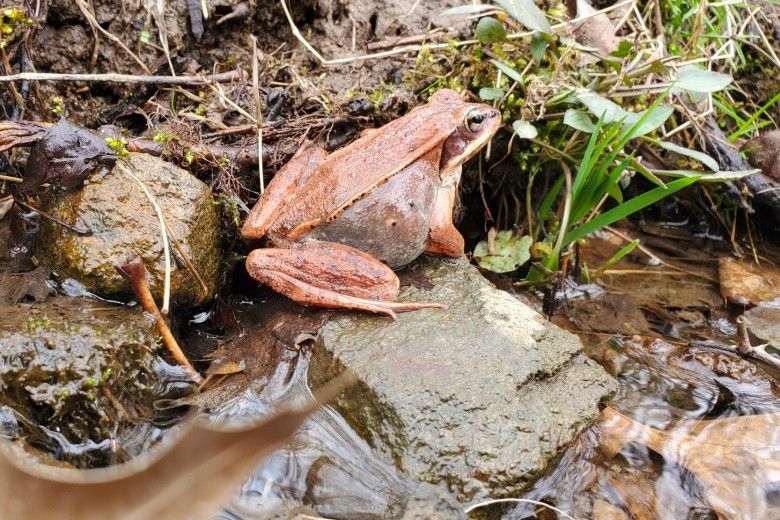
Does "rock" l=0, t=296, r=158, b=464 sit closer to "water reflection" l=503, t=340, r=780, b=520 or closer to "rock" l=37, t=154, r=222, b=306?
"rock" l=37, t=154, r=222, b=306

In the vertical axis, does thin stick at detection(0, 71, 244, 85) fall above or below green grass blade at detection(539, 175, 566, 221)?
above

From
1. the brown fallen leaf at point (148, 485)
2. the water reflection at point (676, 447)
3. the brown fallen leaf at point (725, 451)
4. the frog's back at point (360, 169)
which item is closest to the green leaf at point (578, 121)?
the frog's back at point (360, 169)

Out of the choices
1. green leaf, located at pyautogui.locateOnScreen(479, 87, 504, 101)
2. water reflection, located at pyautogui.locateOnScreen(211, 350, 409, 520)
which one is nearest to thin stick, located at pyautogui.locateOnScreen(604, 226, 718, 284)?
green leaf, located at pyautogui.locateOnScreen(479, 87, 504, 101)

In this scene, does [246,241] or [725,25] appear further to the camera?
[725,25]

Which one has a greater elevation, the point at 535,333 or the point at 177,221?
the point at 177,221

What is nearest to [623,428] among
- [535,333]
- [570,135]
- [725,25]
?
[535,333]

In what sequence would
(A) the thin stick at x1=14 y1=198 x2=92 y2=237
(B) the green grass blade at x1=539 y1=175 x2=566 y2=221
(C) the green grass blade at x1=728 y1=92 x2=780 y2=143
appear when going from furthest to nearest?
(C) the green grass blade at x1=728 y1=92 x2=780 y2=143
(B) the green grass blade at x1=539 y1=175 x2=566 y2=221
(A) the thin stick at x1=14 y1=198 x2=92 y2=237

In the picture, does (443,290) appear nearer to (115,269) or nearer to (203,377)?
(203,377)
